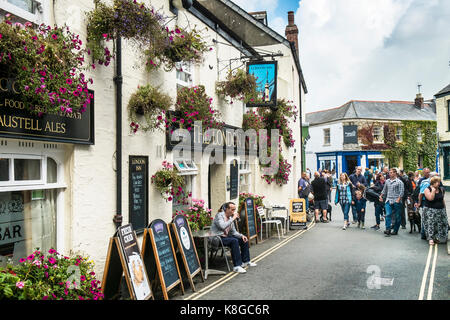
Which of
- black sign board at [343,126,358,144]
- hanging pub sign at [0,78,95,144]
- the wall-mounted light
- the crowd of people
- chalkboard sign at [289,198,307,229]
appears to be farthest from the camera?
black sign board at [343,126,358,144]

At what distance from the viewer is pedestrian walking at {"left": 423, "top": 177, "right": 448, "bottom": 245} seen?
32.3ft

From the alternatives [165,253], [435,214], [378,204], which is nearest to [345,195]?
[378,204]

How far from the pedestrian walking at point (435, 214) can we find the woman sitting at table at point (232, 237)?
16.8 feet

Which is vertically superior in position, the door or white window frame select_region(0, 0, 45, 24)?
white window frame select_region(0, 0, 45, 24)

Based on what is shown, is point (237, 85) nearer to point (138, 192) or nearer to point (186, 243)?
point (138, 192)

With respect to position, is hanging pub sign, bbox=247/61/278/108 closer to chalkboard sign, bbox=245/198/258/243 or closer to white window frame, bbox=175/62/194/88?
white window frame, bbox=175/62/194/88

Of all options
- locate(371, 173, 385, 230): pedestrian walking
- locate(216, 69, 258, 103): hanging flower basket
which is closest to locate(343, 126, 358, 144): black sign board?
locate(371, 173, 385, 230): pedestrian walking

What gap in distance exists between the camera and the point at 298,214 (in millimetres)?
13367

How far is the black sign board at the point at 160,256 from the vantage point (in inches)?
232

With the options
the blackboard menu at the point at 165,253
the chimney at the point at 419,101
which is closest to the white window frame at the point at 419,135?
the chimney at the point at 419,101

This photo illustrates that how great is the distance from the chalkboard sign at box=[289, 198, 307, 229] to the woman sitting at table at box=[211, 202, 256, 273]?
5386 millimetres

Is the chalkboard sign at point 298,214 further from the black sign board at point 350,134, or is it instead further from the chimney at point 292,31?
the black sign board at point 350,134

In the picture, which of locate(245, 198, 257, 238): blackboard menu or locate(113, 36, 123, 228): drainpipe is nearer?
locate(113, 36, 123, 228): drainpipe
